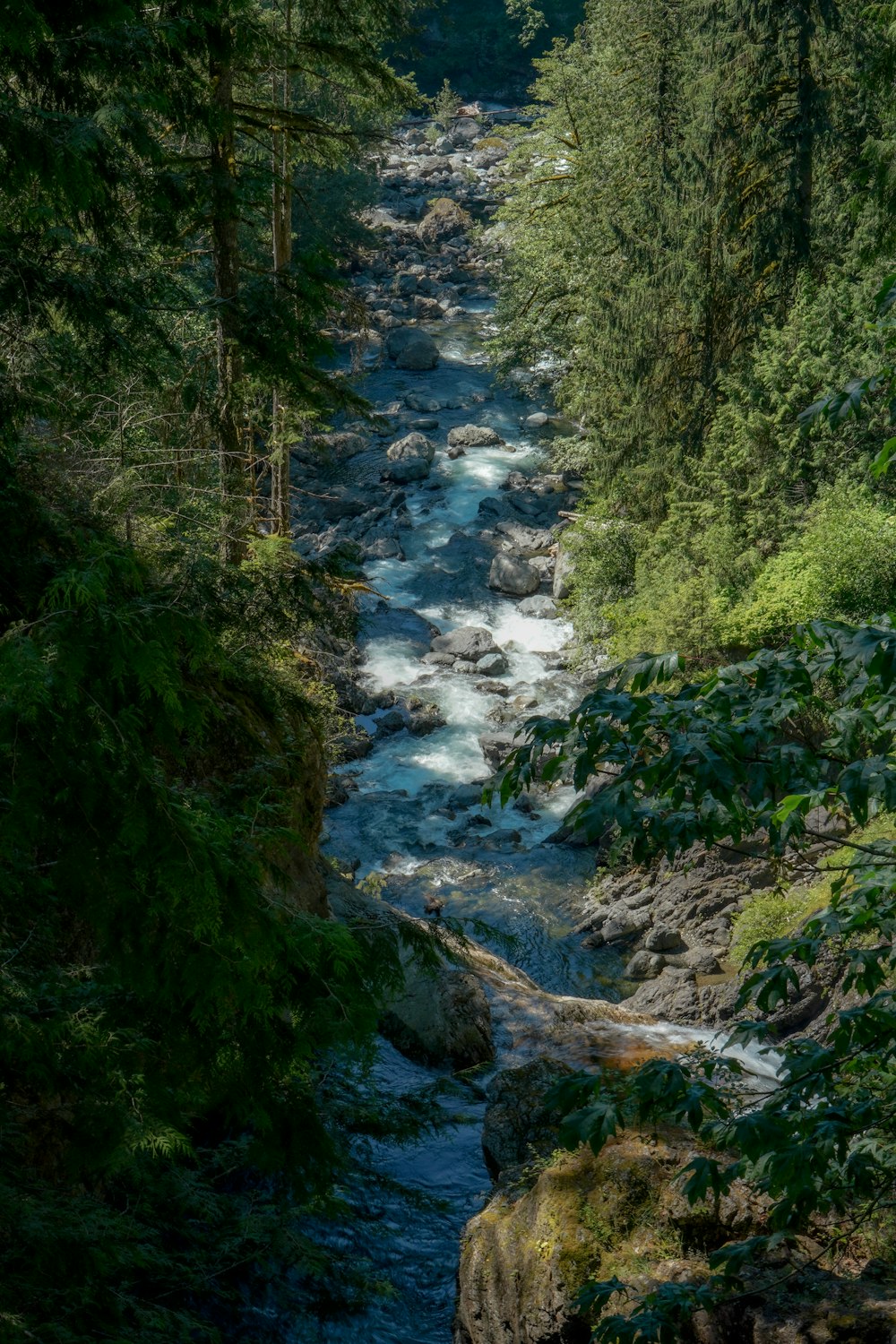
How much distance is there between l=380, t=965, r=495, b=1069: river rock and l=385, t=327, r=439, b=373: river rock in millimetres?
24595

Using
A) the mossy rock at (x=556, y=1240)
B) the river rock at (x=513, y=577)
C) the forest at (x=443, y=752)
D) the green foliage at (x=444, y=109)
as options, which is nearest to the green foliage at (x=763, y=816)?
the forest at (x=443, y=752)

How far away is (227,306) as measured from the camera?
705 cm

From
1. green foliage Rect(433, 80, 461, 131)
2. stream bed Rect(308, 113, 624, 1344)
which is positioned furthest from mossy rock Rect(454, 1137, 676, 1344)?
green foliage Rect(433, 80, 461, 131)

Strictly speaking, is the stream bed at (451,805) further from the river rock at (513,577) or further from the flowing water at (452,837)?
the river rock at (513,577)

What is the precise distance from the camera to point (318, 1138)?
3.34 metres

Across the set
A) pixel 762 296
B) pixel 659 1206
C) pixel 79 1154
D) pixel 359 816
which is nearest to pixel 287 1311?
pixel 659 1206

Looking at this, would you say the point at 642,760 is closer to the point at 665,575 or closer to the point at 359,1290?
the point at 359,1290

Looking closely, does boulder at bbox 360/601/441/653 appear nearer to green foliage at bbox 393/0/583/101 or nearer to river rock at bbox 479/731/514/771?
river rock at bbox 479/731/514/771

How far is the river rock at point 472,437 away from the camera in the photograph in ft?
92.0

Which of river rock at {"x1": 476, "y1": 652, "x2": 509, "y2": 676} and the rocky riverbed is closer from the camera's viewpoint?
the rocky riverbed

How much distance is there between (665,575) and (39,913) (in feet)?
47.2

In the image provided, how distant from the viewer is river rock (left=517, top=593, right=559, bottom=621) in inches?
882

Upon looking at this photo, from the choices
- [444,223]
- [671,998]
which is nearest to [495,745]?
[671,998]

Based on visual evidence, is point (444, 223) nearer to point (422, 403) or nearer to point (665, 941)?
point (422, 403)
